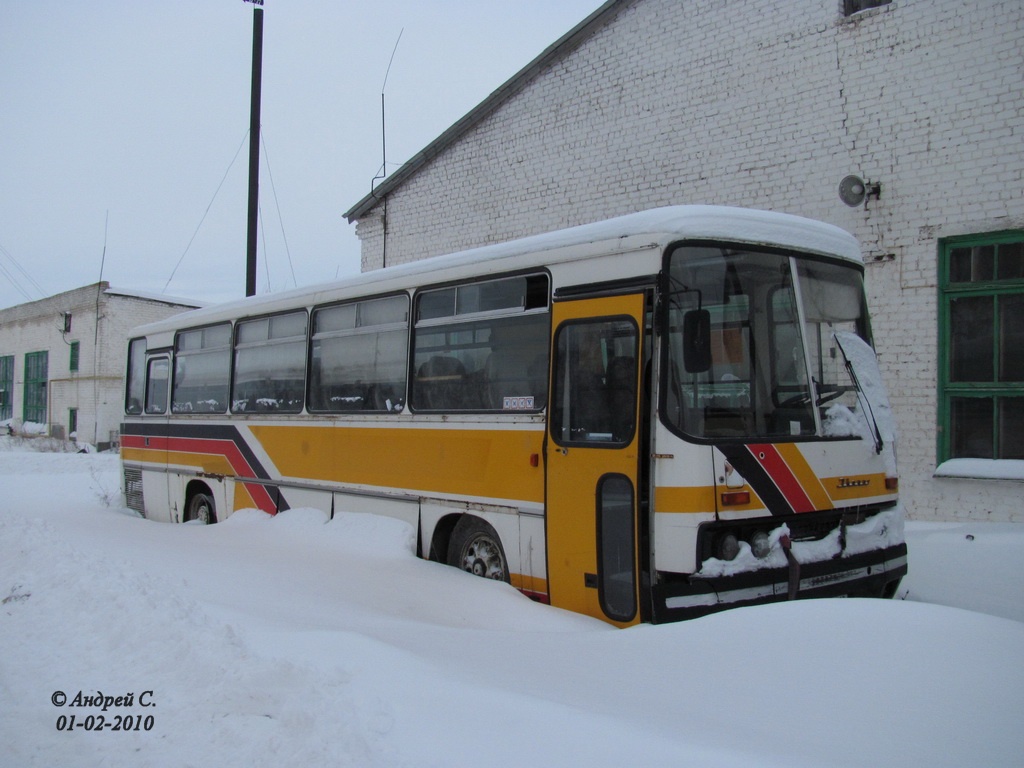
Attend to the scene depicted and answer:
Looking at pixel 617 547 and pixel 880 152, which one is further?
pixel 880 152

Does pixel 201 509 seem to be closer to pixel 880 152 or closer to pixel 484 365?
pixel 484 365

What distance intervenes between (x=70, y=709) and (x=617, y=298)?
3.77m

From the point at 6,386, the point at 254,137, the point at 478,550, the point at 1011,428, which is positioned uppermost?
the point at 254,137

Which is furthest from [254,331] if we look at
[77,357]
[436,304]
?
[77,357]

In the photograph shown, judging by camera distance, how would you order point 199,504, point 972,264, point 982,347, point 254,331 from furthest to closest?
point 199,504 < point 254,331 < point 972,264 < point 982,347

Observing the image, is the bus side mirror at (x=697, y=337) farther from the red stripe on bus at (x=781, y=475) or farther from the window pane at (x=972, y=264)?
the window pane at (x=972, y=264)

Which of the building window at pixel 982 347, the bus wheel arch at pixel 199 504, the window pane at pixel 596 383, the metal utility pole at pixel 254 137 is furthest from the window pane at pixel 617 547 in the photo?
the metal utility pole at pixel 254 137

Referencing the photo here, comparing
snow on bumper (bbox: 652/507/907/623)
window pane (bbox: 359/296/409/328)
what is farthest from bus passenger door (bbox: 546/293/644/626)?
window pane (bbox: 359/296/409/328)

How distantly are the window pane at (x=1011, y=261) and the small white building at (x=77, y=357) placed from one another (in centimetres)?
2646

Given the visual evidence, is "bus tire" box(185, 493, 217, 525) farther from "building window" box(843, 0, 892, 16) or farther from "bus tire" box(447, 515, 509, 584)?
"building window" box(843, 0, 892, 16)

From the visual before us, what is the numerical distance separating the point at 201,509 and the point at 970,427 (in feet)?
30.1

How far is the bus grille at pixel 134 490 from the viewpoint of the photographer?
472 inches

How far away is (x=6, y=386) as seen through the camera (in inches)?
1527

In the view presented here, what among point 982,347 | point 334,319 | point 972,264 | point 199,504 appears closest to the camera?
point 334,319
